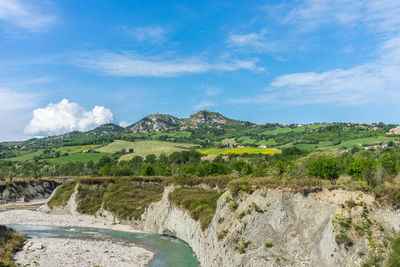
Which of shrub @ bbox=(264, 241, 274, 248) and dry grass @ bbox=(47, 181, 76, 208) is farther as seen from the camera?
dry grass @ bbox=(47, 181, 76, 208)

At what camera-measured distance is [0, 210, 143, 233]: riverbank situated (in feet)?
209

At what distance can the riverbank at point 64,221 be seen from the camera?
6379 cm

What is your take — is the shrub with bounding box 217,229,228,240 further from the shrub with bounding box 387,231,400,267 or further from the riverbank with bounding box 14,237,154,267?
the shrub with bounding box 387,231,400,267

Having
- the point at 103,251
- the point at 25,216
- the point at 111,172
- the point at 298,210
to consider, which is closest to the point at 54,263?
the point at 103,251

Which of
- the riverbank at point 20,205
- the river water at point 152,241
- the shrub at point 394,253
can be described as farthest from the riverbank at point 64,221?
the shrub at point 394,253

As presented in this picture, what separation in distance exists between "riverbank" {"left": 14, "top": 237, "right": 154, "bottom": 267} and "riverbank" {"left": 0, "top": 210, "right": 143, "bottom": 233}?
1380cm

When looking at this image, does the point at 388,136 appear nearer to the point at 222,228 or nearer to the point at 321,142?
the point at 321,142

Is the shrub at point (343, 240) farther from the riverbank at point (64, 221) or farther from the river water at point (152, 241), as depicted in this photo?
the riverbank at point (64, 221)

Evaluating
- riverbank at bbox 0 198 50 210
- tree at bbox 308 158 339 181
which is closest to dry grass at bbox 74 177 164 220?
riverbank at bbox 0 198 50 210

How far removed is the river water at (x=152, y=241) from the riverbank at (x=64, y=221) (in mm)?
2521

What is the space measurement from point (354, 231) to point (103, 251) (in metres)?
37.0

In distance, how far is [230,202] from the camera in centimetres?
3500

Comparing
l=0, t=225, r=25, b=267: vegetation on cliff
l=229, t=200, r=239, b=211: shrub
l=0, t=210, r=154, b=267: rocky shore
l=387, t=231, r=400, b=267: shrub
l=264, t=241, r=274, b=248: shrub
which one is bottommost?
l=0, t=210, r=154, b=267: rocky shore

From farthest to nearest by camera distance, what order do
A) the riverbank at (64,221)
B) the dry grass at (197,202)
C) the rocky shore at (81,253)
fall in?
the riverbank at (64,221)
the dry grass at (197,202)
the rocky shore at (81,253)
